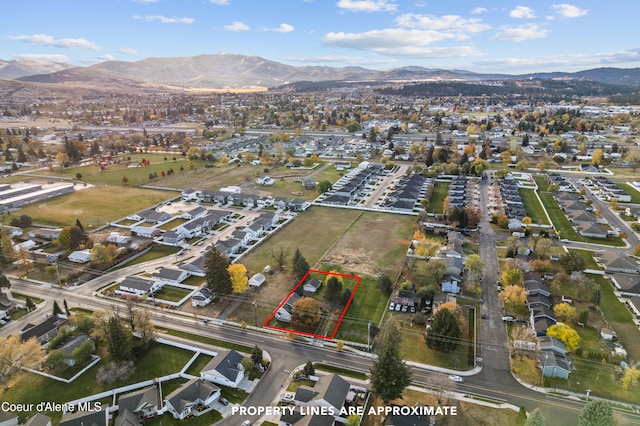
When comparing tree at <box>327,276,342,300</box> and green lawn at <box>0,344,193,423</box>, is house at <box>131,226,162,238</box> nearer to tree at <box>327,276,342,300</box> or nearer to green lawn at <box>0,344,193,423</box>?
green lawn at <box>0,344,193,423</box>

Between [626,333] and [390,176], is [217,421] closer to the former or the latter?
[626,333]

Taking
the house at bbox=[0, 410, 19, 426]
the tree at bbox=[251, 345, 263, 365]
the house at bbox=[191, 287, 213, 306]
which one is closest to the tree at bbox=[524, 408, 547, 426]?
the tree at bbox=[251, 345, 263, 365]

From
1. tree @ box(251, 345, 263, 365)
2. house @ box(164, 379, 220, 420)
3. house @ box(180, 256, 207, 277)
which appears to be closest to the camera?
house @ box(164, 379, 220, 420)

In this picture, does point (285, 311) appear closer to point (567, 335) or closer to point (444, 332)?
point (444, 332)

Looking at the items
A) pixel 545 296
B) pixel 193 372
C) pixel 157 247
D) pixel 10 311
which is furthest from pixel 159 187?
pixel 545 296

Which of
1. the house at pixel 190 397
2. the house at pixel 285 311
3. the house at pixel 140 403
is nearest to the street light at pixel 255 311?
the house at pixel 285 311

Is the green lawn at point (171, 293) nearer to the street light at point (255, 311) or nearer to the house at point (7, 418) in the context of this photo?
the street light at point (255, 311)

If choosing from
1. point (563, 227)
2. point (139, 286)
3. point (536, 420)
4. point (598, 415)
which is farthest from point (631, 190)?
point (139, 286)
